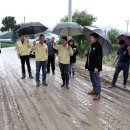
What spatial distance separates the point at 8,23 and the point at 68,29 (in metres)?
58.4

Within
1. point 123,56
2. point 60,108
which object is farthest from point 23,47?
point 60,108

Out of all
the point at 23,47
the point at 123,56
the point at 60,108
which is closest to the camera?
the point at 60,108

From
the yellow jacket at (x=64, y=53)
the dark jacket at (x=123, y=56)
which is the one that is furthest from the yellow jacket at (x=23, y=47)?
the dark jacket at (x=123, y=56)

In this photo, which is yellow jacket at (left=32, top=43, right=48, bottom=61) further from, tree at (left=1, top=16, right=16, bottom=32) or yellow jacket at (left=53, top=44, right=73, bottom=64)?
tree at (left=1, top=16, right=16, bottom=32)

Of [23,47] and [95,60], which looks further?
[23,47]

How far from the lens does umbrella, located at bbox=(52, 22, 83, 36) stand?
38.7 ft

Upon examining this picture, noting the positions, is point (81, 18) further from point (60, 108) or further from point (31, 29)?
point (60, 108)

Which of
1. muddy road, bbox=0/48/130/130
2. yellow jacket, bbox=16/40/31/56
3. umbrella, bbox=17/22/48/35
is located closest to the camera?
muddy road, bbox=0/48/130/130

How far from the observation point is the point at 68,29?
1264 centimetres

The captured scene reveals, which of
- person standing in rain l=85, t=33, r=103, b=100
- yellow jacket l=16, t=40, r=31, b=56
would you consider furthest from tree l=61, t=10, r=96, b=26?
person standing in rain l=85, t=33, r=103, b=100

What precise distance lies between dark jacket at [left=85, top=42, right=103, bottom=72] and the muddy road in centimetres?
95

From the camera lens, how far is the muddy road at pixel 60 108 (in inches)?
292

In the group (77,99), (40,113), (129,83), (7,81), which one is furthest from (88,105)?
(7,81)

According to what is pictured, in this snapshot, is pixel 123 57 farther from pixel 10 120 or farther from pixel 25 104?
pixel 10 120
